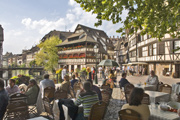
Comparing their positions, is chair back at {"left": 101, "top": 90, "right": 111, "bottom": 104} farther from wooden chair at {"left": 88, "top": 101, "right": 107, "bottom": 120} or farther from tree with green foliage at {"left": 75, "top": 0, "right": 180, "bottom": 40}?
tree with green foliage at {"left": 75, "top": 0, "right": 180, "bottom": 40}

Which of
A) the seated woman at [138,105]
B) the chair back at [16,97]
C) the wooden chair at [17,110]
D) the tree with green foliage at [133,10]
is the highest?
the tree with green foliage at [133,10]

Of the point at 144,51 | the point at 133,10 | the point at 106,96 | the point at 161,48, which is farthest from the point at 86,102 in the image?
the point at 144,51

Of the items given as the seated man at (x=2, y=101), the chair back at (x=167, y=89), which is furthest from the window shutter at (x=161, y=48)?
the seated man at (x=2, y=101)

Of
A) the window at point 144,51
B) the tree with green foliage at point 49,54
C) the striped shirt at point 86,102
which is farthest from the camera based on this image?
the tree with green foliage at point 49,54

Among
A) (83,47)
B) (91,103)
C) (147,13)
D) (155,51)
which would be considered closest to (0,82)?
(91,103)

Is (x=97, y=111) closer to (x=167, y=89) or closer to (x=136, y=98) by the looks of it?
(x=136, y=98)

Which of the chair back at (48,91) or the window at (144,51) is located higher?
the window at (144,51)

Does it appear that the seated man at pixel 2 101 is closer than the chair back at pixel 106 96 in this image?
Yes

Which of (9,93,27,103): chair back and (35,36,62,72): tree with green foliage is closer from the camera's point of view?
(9,93,27,103): chair back

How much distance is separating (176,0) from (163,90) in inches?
154

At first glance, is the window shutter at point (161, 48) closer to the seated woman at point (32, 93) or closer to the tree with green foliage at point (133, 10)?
the tree with green foliage at point (133, 10)

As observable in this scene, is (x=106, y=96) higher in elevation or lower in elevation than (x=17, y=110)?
higher

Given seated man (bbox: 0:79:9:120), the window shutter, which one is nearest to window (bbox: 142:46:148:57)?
the window shutter

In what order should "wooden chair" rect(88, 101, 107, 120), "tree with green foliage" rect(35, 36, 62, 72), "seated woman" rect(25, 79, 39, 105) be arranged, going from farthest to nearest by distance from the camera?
"tree with green foliage" rect(35, 36, 62, 72), "seated woman" rect(25, 79, 39, 105), "wooden chair" rect(88, 101, 107, 120)
